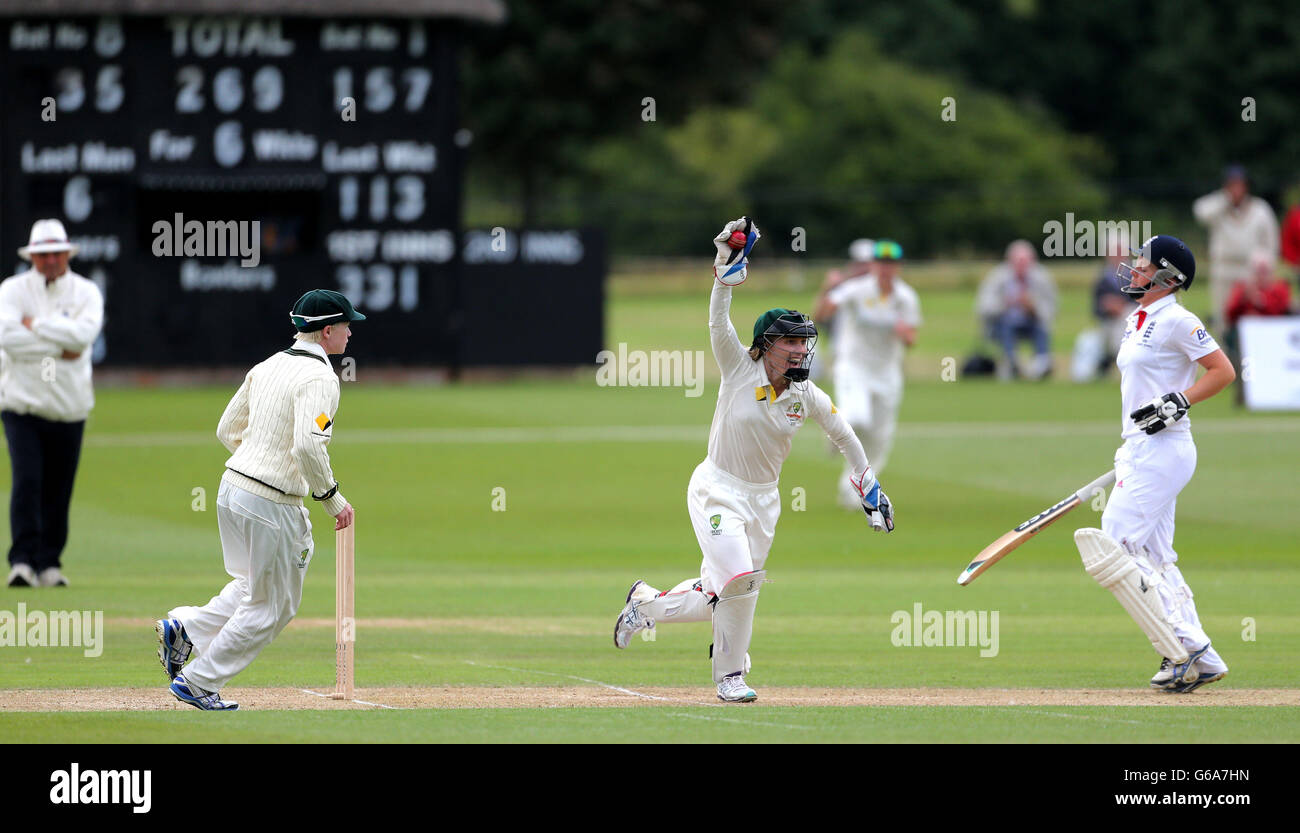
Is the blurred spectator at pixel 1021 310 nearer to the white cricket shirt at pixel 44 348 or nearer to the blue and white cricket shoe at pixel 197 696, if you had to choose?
the white cricket shirt at pixel 44 348

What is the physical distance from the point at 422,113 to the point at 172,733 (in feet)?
65.9

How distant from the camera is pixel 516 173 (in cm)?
5222

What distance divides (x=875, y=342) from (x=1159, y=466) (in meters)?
8.01

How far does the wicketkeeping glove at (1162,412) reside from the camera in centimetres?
952

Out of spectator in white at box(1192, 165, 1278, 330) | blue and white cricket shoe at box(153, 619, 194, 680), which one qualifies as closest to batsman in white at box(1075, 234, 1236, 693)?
blue and white cricket shoe at box(153, 619, 194, 680)

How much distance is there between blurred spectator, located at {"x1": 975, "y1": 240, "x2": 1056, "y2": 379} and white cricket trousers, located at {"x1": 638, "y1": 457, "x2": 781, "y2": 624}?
22.4m

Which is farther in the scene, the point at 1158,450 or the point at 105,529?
the point at 105,529

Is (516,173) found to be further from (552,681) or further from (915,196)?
(552,681)

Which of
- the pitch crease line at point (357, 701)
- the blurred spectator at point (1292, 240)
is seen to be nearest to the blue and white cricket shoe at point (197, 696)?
the pitch crease line at point (357, 701)

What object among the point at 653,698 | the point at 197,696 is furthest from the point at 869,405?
the point at 197,696

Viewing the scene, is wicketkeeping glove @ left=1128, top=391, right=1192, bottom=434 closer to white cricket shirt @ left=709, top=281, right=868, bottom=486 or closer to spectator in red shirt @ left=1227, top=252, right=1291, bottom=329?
white cricket shirt @ left=709, top=281, right=868, bottom=486
